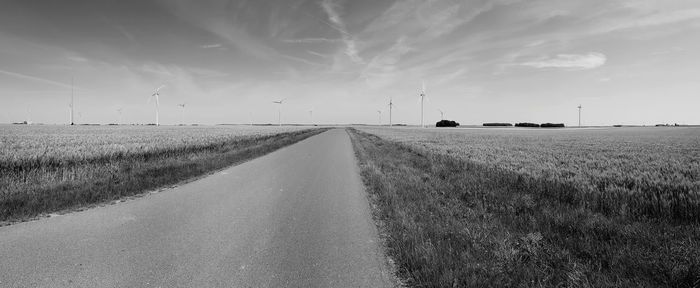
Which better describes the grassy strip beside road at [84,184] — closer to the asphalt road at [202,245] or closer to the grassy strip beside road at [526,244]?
the asphalt road at [202,245]

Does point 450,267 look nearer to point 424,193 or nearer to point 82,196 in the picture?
point 424,193

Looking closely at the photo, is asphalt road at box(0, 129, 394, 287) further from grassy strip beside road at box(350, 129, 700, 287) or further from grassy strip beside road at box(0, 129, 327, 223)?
grassy strip beside road at box(0, 129, 327, 223)

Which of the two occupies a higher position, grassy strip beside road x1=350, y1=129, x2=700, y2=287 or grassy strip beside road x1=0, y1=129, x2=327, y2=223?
grassy strip beside road x1=0, y1=129, x2=327, y2=223

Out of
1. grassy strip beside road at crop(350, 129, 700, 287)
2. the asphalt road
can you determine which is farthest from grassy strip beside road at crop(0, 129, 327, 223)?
grassy strip beside road at crop(350, 129, 700, 287)

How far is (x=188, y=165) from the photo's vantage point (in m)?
12.9

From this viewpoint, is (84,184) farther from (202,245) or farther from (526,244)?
(526,244)

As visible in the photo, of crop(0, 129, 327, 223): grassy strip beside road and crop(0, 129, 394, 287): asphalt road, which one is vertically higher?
crop(0, 129, 327, 223): grassy strip beside road

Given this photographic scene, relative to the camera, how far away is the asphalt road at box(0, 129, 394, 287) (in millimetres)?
3727

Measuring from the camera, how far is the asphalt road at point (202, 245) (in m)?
3.73

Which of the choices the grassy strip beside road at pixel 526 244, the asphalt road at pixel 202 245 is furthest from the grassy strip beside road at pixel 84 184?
the grassy strip beside road at pixel 526 244

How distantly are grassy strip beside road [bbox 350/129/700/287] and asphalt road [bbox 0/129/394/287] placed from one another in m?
0.60

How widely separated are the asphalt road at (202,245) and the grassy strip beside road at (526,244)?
601mm

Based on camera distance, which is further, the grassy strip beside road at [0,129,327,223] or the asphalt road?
the grassy strip beside road at [0,129,327,223]

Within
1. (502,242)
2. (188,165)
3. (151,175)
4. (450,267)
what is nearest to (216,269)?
(450,267)
